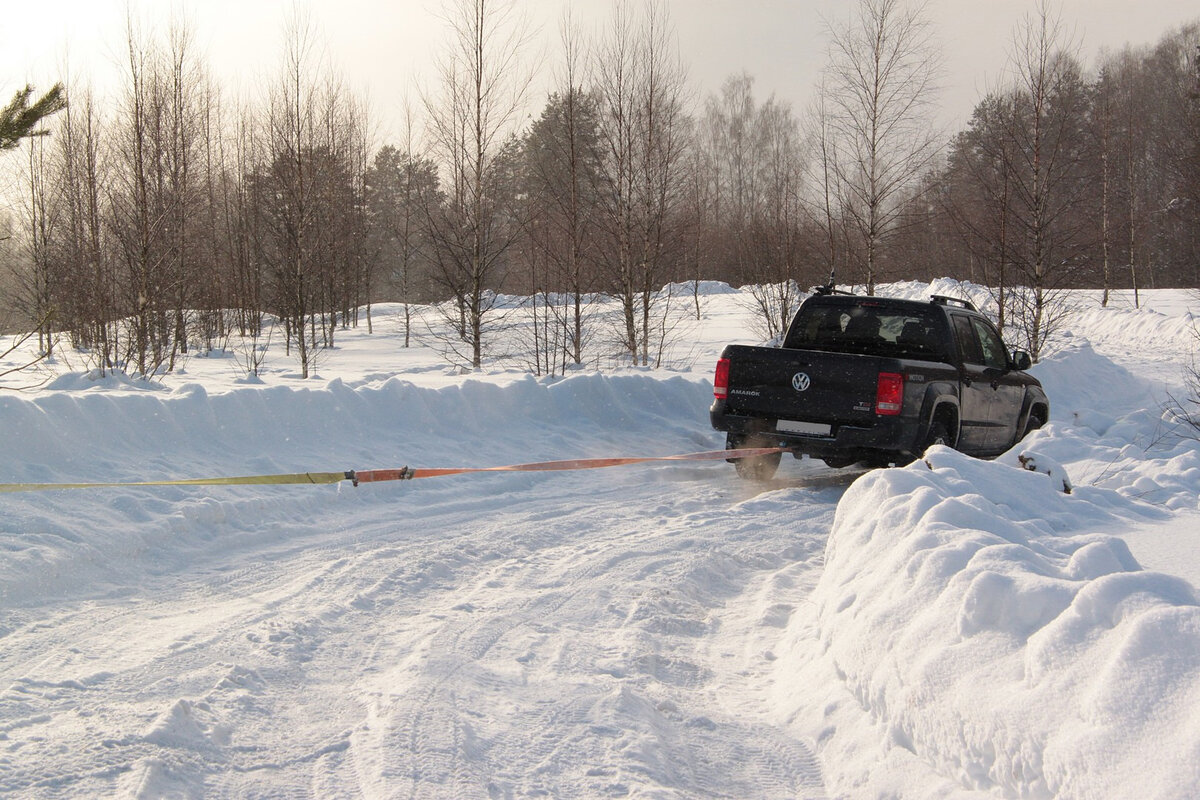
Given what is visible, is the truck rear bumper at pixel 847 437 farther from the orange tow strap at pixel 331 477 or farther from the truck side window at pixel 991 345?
the truck side window at pixel 991 345

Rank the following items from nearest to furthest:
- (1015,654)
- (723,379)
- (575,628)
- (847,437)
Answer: (1015,654) → (575,628) → (847,437) → (723,379)

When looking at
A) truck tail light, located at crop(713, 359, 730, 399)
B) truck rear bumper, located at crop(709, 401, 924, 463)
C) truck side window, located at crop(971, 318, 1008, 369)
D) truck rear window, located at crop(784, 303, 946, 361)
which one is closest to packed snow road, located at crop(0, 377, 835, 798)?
truck rear bumper, located at crop(709, 401, 924, 463)

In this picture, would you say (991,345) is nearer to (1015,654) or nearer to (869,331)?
(869,331)

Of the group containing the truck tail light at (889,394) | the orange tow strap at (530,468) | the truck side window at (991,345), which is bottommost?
the orange tow strap at (530,468)

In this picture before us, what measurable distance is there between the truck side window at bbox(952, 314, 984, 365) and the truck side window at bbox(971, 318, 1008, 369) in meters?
0.14

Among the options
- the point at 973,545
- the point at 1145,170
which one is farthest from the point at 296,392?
the point at 1145,170

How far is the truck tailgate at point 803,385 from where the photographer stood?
316 inches

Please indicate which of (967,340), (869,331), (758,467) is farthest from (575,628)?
(967,340)

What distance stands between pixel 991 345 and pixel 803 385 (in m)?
3.10

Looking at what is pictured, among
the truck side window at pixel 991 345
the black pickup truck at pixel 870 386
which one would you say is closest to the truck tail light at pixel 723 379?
the black pickup truck at pixel 870 386

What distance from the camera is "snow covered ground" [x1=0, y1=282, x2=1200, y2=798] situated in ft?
8.99

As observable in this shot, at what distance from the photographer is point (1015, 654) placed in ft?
9.27

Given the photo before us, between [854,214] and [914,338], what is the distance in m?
12.0

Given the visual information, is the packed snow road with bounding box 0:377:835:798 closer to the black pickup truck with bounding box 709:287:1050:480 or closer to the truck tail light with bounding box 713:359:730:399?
the black pickup truck with bounding box 709:287:1050:480
